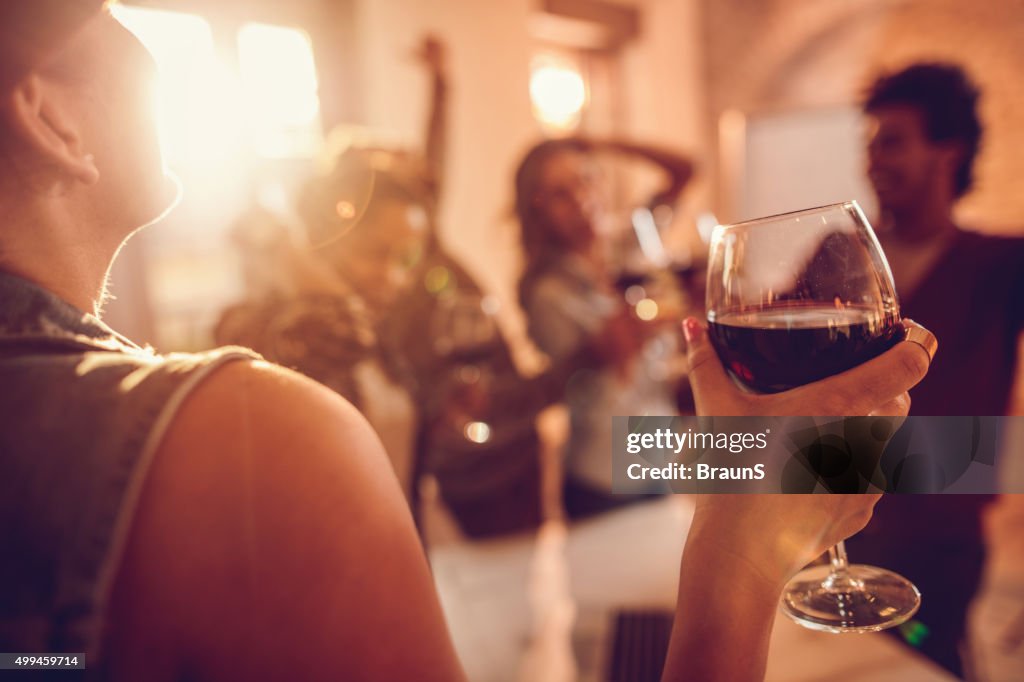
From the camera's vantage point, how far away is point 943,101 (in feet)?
3.89

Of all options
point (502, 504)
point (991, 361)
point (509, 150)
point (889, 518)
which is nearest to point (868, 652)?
point (889, 518)

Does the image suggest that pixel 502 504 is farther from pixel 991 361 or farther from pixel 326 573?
pixel 326 573

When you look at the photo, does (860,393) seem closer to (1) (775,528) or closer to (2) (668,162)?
(1) (775,528)

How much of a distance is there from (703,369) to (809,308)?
88 mm

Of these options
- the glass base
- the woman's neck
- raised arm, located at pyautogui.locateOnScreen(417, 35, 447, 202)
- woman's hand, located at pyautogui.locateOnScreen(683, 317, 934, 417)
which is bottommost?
the glass base

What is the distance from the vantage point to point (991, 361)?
91 cm

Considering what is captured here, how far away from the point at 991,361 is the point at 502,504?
1145 mm

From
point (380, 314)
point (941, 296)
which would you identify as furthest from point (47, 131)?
point (941, 296)

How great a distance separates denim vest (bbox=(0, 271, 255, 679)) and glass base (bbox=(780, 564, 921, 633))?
45 cm

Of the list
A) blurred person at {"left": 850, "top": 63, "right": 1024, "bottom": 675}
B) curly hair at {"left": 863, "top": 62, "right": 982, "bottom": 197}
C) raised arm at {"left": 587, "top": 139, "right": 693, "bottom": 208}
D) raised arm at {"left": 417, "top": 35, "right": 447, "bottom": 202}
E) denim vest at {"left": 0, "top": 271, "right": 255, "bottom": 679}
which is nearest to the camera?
denim vest at {"left": 0, "top": 271, "right": 255, "bottom": 679}

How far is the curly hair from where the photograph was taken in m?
1.18

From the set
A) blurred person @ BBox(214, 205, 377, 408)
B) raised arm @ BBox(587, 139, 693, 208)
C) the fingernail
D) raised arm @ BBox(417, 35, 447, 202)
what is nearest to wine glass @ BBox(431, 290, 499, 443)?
blurred person @ BBox(214, 205, 377, 408)

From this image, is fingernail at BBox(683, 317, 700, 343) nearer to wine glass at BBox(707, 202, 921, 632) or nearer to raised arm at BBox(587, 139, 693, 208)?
wine glass at BBox(707, 202, 921, 632)

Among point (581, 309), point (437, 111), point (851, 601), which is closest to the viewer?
point (851, 601)
